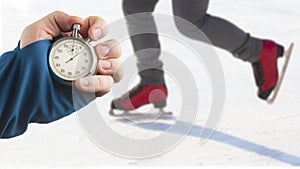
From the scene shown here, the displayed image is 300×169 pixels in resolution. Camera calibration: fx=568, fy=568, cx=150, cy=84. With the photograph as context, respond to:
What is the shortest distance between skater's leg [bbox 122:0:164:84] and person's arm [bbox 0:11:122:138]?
3.40 ft

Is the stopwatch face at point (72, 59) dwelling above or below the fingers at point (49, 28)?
below

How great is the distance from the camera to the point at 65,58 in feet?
3.37

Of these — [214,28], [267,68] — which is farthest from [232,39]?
[267,68]

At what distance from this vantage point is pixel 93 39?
1.02m

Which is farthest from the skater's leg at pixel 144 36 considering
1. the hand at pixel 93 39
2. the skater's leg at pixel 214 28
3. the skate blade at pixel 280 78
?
the hand at pixel 93 39

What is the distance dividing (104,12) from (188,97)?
39.4 inches

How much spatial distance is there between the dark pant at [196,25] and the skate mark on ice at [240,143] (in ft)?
0.75

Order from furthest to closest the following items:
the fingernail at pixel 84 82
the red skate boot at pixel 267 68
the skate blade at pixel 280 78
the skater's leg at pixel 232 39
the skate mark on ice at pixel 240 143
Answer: the skate blade at pixel 280 78
the red skate boot at pixel 267 68
the skater's leg at pixel 232 39
the skate mark on ice at pixel 240 143
the fingernail at pixel 84 82

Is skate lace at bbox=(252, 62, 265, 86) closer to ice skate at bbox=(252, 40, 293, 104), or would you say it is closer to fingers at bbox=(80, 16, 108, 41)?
ice skate at bbox=(252, 40, 293, 104)

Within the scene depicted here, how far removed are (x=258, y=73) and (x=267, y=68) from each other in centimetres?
5

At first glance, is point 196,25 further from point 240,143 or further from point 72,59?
point 72,59

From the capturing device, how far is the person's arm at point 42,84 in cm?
99

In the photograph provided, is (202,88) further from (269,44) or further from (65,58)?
(65,58)

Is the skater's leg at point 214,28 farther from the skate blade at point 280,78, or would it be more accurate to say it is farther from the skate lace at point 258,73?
the skate blade at point 280,78
